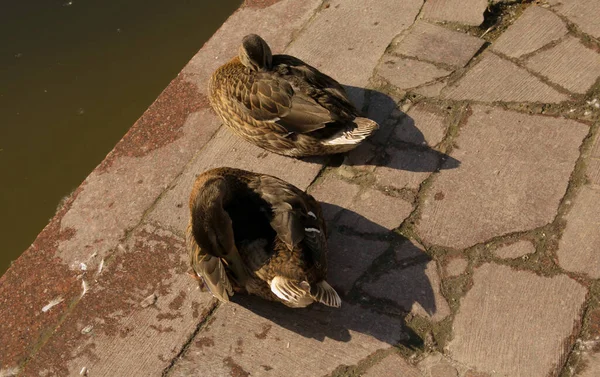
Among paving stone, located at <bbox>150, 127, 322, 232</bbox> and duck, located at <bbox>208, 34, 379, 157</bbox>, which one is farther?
paving stone, located at <bbox>150, 127, 322, 232</bbox>

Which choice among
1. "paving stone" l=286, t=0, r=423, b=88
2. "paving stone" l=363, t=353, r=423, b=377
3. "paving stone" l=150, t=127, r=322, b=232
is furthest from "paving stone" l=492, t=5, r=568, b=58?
"paving stone" l=363, t=353, r=423, b=377

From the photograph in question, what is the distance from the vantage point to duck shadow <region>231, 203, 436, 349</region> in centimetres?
357

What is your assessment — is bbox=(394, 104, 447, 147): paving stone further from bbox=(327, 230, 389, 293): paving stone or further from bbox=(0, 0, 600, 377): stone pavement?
bbox=(327, 230, 389, 293): paving stone

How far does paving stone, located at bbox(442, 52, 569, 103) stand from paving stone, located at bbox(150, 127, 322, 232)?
1.17 metres

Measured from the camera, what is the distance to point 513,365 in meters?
3.31

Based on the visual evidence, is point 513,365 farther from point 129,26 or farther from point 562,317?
point 129,26

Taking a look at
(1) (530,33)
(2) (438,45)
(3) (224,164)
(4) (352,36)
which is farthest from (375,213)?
(1) (530,33)

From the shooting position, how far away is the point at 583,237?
3.69 meters

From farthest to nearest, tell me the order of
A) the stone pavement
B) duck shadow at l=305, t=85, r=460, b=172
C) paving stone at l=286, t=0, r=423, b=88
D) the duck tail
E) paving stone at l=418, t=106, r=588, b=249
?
paving stone at l=286, t=0, r=423, b=88, duck shadow at l=305, t=85, r=460, b=172, the duck tail, paving stone at l=418, t=106, r=588, b=249, the stone pavement

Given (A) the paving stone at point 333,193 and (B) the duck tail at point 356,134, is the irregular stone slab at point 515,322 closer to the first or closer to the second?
(A) the paving stone at point 333,193

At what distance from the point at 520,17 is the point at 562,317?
246cm

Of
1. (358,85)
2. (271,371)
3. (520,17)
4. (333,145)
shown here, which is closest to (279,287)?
(271,371)

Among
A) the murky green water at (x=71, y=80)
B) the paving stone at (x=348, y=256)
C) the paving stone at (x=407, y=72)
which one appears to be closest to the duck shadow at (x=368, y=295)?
the paving stone at (x=348, y=256)

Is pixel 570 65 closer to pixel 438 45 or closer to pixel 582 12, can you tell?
pixel 582 12
